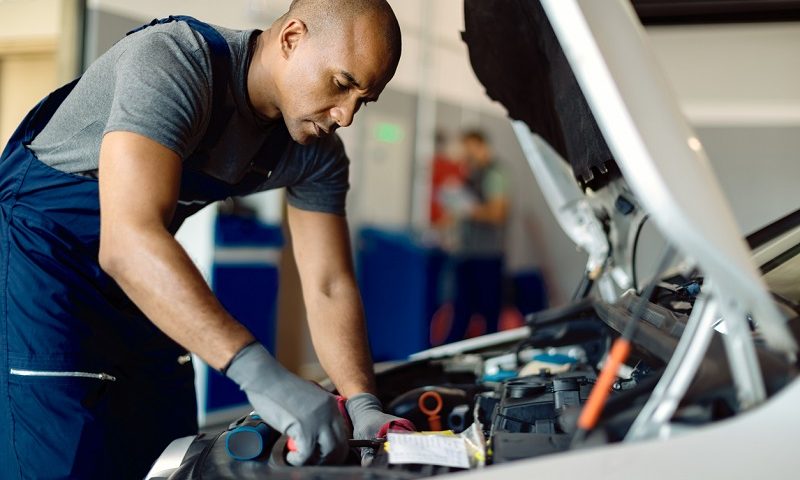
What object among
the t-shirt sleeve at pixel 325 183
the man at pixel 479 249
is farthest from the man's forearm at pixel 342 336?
the man at pixel 479 249

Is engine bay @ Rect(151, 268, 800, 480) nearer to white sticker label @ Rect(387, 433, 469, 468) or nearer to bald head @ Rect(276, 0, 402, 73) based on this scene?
white sticker label @ Rect(387, 433, 469, 468)

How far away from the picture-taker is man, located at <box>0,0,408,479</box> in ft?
4.18

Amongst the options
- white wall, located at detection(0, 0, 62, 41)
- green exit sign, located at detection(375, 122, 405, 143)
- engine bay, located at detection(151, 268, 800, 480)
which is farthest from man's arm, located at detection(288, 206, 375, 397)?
green exit sign, located at detection(375, 122, 405, 143)

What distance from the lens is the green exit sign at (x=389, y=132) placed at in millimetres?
6455

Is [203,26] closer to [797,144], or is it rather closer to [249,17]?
[249,17]

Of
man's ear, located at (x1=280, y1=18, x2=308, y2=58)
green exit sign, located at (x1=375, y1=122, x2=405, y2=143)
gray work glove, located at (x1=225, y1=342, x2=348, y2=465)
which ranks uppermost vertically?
man's ear, located at (x1=280, y1=18, x2=308, y2=58)

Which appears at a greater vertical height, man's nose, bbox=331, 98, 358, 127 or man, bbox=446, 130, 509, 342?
man's nose, bbox=331, 98, 358, 127

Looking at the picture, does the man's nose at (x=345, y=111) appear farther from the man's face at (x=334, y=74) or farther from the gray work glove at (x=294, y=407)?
the gray work glove at (x=294, y=407)

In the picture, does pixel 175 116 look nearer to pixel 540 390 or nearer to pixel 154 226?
pixel 154 226

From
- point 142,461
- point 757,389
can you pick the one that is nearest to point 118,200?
A: point 142,461

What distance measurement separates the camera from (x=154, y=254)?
1.27 m

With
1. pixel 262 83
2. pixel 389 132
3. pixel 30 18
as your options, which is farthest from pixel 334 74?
pixel 389 132

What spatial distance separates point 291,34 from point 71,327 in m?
0.71

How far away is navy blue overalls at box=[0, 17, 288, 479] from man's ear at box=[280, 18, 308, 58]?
143 mm
